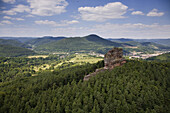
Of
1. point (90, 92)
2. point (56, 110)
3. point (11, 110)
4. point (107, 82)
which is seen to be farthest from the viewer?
point (107, 82)

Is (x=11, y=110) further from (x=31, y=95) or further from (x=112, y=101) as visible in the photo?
(x=112, y=101)

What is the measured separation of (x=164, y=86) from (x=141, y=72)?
46.0 ft

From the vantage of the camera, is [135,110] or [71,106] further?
[71,106]

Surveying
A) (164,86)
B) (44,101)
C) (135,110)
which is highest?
(164,86)

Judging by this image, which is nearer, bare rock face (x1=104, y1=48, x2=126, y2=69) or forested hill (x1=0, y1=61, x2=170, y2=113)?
forested hill (x1=0, y1=61, x2=170, y2=113)

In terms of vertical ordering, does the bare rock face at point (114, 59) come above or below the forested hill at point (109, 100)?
above

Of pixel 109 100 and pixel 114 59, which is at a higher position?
pixel 114 59

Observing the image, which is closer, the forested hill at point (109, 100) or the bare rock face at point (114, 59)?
the forested hill at point (109, 100)

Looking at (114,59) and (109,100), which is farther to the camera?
(114,59)

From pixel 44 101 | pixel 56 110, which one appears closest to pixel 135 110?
pixel 56 110

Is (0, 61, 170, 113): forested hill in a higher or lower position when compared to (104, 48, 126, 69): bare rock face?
lower

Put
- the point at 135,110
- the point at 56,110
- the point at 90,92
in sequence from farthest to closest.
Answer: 1. the point at 90,92
2. the point at 56,110
3. the point at 135,110

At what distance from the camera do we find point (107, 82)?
59.8 m

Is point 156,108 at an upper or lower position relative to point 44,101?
upper
